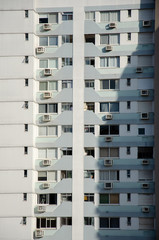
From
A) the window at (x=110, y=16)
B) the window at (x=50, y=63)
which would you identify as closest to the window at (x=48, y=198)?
the window at (x=50, y=63)

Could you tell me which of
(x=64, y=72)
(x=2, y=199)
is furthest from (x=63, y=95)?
(x=2, y=199)

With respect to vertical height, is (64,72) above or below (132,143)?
above

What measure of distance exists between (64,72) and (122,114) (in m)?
4.83

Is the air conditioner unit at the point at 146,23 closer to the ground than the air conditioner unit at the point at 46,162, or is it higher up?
higher up

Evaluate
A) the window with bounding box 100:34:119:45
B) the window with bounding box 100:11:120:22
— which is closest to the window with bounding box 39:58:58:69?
the window with bounding box 100:34:119:45

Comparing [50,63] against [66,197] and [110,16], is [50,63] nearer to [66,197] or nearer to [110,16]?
[110,16]

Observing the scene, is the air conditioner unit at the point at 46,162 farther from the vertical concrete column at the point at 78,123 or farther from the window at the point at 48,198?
the window at the point at 48,198

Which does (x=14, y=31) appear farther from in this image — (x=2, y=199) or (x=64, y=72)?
(x=2, y=199)

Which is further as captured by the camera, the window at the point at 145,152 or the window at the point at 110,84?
the window at the point at 110,84

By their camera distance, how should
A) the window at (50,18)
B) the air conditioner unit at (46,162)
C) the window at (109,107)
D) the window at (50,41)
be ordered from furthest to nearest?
the window at (50,18)
the window at (50,41)
the window at (109,107)
the air conditioner unit at (46,162)

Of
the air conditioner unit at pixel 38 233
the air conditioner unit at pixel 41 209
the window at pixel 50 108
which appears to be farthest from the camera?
the window at pixel 50 108

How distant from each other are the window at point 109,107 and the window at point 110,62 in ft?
8.31

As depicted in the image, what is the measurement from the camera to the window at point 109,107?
43375 millimetres

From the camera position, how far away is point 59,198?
42.7 metres
